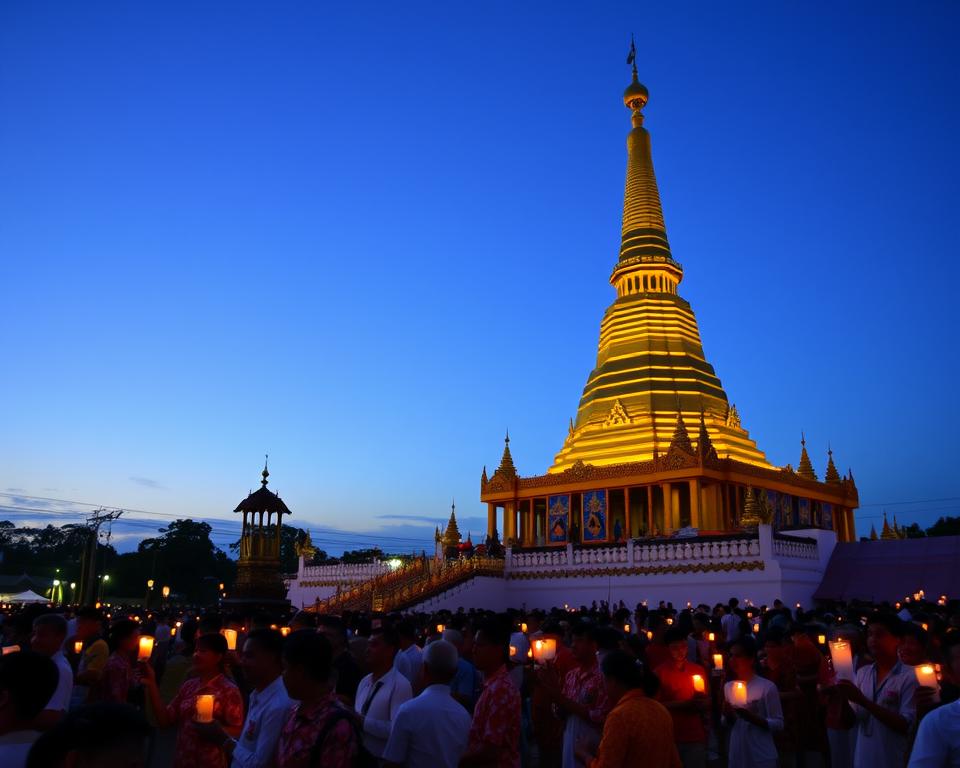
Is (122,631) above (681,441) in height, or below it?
below

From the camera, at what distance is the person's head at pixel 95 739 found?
2.97 metres

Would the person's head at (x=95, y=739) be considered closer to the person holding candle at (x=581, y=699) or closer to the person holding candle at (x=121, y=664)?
the person holding candle at (x=581, y=699)

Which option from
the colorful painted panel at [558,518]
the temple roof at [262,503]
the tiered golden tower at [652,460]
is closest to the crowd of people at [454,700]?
the temple roof at [262,503]

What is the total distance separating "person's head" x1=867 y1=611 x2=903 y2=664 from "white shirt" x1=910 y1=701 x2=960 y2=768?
2.93m

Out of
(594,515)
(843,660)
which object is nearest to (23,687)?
(843,660)

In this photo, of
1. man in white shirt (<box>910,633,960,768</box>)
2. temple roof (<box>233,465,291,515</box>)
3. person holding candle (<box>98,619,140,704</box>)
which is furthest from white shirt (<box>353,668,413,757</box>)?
temple roof (<box>233,465,291,515</box>)

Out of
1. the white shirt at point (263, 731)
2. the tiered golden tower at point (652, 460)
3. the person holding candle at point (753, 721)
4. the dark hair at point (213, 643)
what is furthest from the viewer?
the tiered golden tower at point (652, 460)

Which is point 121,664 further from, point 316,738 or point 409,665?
point 316,738

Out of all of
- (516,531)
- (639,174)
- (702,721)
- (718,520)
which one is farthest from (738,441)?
(702,721)

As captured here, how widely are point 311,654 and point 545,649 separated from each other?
3.31m

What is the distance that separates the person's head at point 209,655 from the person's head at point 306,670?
1.82m

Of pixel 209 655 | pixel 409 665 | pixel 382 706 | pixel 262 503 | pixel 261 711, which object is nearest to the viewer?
pixel 261 711

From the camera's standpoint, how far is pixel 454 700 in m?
5.24

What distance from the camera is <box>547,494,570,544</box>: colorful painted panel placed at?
138ft
